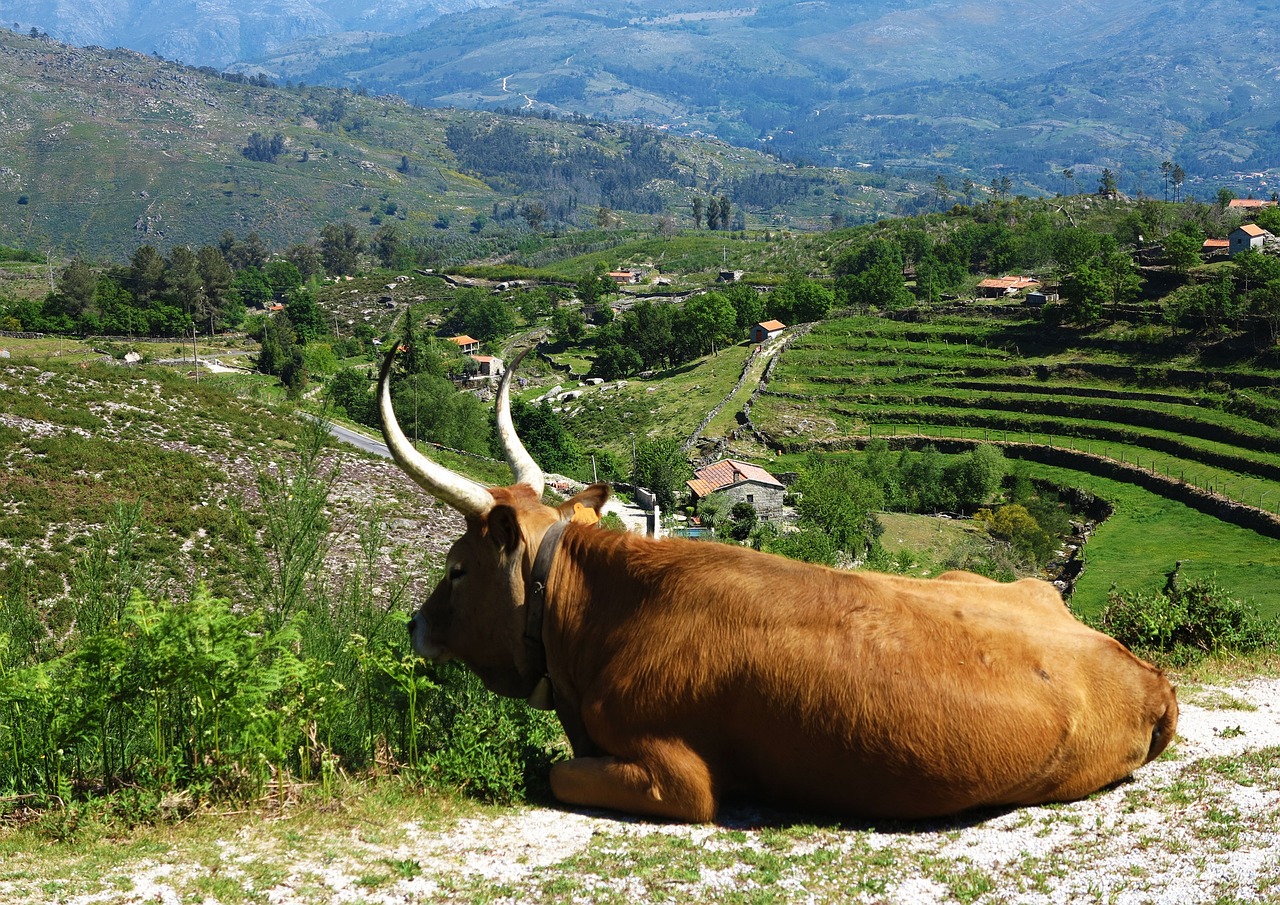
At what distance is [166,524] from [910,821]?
26.4 m

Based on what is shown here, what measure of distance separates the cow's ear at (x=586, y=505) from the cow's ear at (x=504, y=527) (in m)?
0.38

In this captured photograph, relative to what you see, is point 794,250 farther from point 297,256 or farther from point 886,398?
point 886,398

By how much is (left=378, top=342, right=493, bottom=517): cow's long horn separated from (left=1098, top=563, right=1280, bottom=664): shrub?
7.65 meters

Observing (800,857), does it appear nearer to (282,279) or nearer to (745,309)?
(745,309)

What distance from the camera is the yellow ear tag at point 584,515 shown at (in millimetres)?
7327

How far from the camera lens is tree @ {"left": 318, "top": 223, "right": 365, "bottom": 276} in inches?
7392

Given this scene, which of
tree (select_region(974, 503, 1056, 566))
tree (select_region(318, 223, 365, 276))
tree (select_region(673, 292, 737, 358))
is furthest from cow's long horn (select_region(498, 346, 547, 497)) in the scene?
tree (select_region(318, 223, 365, 276))

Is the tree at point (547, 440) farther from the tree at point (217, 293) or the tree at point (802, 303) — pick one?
the tree at point (217, 293)

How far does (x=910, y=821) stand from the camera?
21.0ft

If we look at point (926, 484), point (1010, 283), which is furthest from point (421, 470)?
point (1010, 283)

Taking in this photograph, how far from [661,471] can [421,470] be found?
198 feet

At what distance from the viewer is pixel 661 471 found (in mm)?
66750

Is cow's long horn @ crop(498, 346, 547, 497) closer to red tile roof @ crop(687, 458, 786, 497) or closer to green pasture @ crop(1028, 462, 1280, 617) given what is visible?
green pasture @ crop(1028, 462, 1280, 617)

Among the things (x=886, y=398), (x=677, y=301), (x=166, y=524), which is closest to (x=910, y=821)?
(x=166, y=524)
